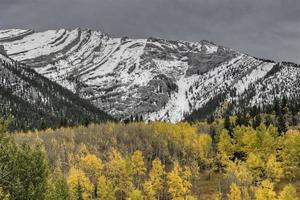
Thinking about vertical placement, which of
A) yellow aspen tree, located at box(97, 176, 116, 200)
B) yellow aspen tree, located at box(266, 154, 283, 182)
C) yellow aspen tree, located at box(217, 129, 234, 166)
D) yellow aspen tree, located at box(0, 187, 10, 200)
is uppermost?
yellow aspen tree, located at box(0, 187, 10, 200)

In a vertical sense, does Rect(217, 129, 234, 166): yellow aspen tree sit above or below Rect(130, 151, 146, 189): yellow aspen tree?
above

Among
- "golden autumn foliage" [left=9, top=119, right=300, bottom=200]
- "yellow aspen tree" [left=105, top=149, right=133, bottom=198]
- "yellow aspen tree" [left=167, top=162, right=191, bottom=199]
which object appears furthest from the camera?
"yellow aspen tree" [left=105, top=149, right=133, bottom=198]

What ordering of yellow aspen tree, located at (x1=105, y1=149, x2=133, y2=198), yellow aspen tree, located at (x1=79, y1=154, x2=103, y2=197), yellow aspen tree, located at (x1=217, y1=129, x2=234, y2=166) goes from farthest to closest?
yellow aspen tree, located at (x1=217, y1=129, x2=234, y2=166)
yellow aspen tree, located at (x1=79, y1=154, x2=103, y2=197)
yellow aspen tree, located at (x1=105, y1=149, x2=133, y2=198)

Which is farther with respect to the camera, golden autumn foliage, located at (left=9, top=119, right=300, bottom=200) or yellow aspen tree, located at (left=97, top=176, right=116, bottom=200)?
golden autumn foliage, located at (left=9, top=119, right=300, bottom=200)

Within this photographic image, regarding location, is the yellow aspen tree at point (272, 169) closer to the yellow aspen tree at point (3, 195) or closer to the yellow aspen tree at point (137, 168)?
the yellow aspen tree at point (137, 168)

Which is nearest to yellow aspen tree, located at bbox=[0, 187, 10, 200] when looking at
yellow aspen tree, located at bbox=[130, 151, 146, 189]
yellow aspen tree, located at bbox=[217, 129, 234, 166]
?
yellow aspen tree, located at bbox=[130, 151, 146, 189]

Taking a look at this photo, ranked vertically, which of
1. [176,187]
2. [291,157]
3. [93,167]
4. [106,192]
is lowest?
[106,192]

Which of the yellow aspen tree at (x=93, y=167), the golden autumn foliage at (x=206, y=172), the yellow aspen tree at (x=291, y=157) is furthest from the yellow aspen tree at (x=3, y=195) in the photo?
the yellow aspen tree at (x=291, y=157)

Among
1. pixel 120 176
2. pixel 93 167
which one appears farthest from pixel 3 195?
pixel 93 167

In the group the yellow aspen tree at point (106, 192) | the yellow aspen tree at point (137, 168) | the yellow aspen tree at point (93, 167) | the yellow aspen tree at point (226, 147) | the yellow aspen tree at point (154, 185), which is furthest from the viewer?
the yellow aspen tree at point (226, 147)

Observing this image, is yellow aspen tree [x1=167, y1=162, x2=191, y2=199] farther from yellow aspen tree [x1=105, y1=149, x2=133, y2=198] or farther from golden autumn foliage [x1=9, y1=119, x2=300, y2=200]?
yellow aspen tree [x1=105, y1=149, x2=133, y2=198]

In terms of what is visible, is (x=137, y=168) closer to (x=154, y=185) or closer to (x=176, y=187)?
(x=154, y=185)

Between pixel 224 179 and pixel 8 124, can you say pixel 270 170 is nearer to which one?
pixel 224 179

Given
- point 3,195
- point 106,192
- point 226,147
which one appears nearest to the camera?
point 3,195
